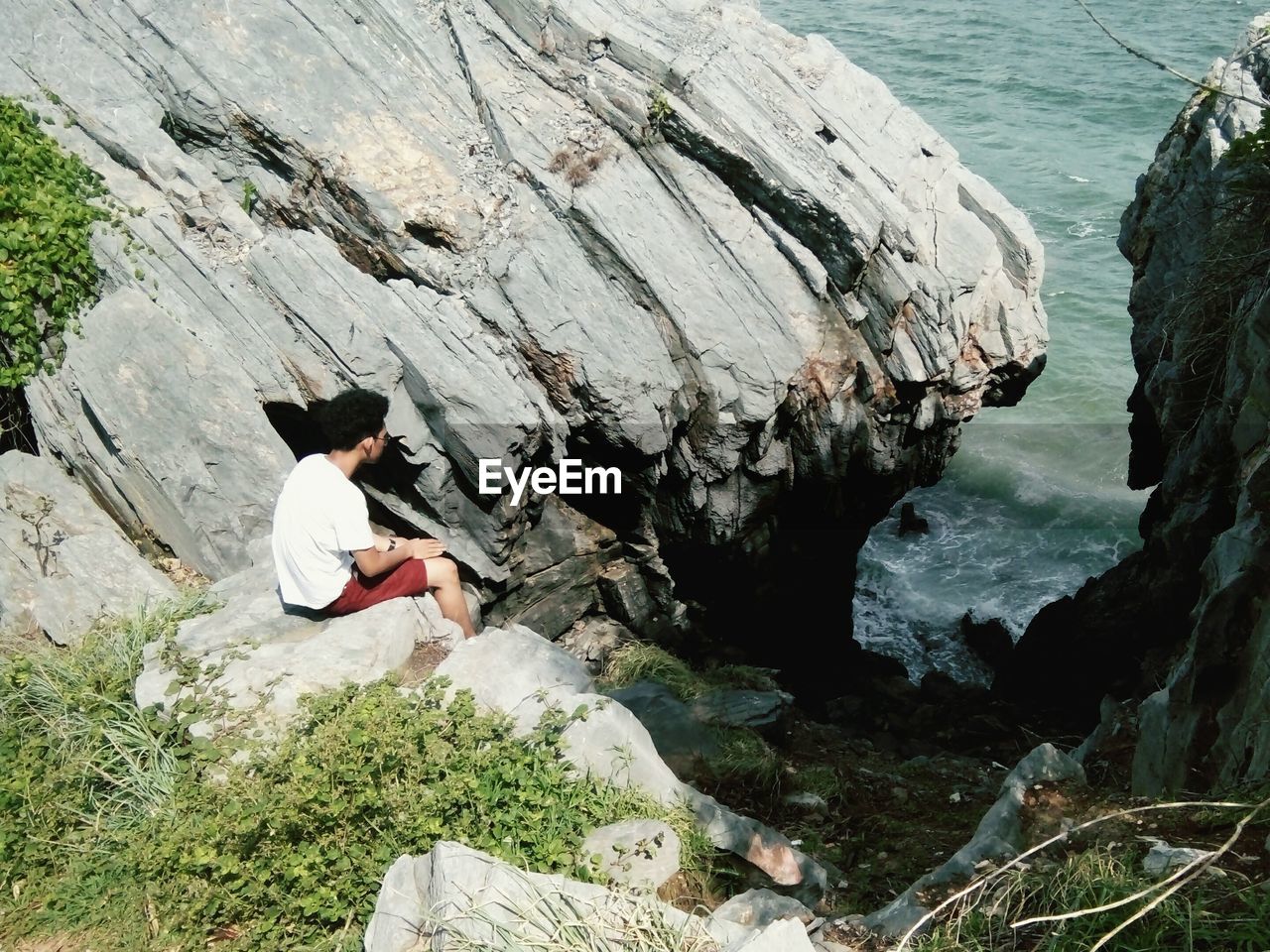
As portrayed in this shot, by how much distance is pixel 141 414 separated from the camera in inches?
414

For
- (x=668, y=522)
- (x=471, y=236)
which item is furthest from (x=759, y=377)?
(x=471, y=236)

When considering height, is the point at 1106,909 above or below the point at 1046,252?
above

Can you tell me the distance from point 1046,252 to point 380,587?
2452cm

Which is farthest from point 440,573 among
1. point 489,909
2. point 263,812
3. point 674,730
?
point 489,909

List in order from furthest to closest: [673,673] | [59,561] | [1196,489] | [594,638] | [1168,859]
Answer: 1. [594,638]
2. [673,673]
3. [1196,489]
4. [59,561]
5. [1168,859]

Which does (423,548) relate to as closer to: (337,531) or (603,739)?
(337,531)

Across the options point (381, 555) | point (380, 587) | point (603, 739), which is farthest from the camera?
point (380, 587)

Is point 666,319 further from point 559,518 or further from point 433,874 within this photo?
point 433,874

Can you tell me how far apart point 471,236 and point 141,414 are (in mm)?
4306

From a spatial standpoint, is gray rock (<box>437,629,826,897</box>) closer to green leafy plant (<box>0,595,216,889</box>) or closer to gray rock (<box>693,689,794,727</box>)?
green leafy plant (<box>0,595,216,889</box>)

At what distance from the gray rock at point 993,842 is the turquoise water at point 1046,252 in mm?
10927

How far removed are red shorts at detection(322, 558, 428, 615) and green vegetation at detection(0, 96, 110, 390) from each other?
5.45 meters

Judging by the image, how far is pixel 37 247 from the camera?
10.5 meters

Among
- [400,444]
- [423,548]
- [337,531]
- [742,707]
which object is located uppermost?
[337,531]
